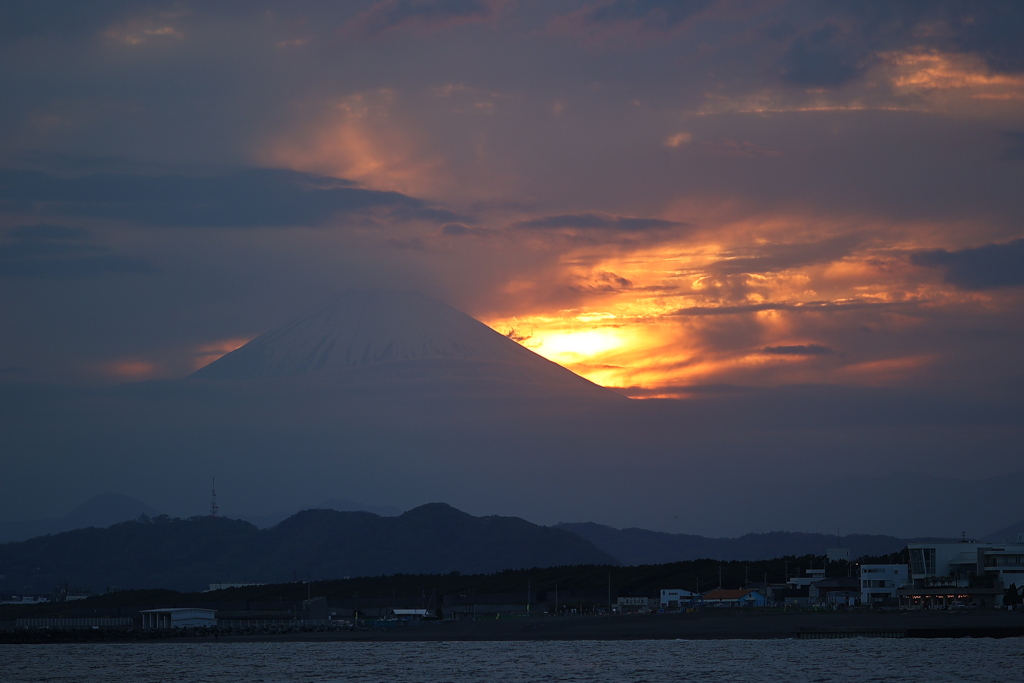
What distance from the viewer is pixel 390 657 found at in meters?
83.1

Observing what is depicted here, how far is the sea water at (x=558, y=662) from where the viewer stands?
65375 millimetres

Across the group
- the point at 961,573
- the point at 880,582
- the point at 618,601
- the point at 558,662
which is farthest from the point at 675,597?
the point at 558,662

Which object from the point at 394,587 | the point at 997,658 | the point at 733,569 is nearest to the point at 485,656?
the point at 997,658

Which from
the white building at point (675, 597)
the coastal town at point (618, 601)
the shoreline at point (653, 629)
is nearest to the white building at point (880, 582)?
the coastal town at point (618, 601)

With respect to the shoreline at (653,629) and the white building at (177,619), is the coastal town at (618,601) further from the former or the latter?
the shoreline at (653,629)

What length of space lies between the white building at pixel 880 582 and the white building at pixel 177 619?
6851cm

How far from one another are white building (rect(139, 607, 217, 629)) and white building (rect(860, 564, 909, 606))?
68.5 metres

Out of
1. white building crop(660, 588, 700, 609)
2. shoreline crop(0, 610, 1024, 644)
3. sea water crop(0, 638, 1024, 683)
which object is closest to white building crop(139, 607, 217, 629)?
shoreline crop(0, 610, 1024, 644)

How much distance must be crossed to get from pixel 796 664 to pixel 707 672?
19.5 feet

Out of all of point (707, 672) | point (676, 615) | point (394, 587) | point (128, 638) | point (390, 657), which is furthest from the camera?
point (394, 587)

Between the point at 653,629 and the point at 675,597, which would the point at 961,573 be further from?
the point at 675,597

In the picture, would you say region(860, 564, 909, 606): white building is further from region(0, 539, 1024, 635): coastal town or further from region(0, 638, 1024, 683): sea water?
region(0, 638, 1024, 683): sea water

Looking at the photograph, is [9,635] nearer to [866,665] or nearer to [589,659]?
[589,659]

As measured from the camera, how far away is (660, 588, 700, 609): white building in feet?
428
